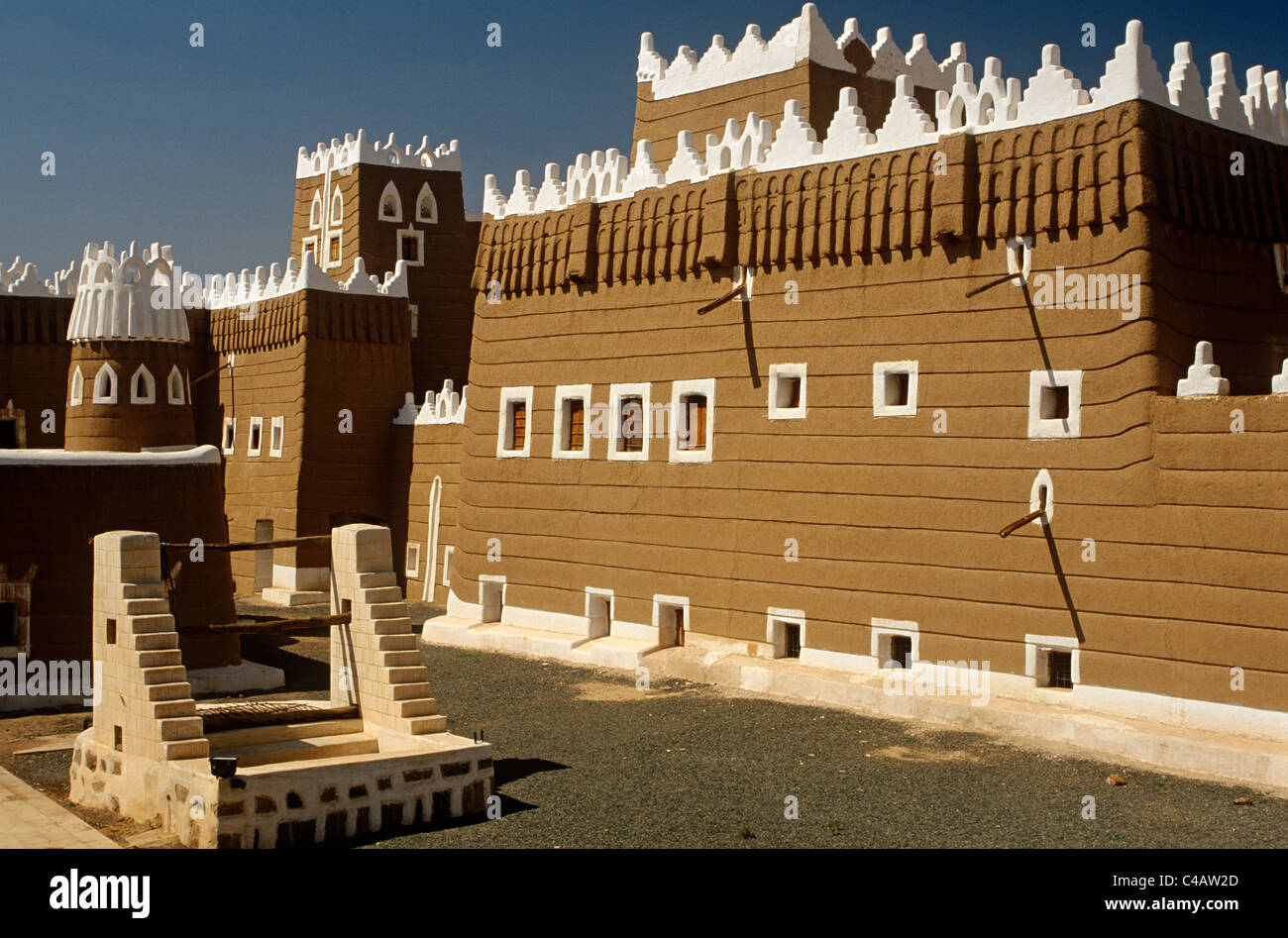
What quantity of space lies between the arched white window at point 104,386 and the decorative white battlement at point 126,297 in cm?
70

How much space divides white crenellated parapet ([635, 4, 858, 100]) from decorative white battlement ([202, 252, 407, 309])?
1057 cm

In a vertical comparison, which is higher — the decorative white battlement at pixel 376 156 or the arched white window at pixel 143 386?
the decorative white battlement at pixel 376 156

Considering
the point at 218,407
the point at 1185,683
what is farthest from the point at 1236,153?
the point at 218,407

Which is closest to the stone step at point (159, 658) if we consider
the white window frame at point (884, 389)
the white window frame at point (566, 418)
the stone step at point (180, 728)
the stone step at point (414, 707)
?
the stone step at point (180, 728)

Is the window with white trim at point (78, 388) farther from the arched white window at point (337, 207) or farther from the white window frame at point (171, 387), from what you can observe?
the arched white window at point (337, 207)

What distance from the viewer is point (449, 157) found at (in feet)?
133

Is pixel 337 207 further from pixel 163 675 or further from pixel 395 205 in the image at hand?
pixel 163 675

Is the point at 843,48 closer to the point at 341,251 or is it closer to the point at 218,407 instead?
the point at 341,251

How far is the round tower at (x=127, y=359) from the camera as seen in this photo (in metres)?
25.2

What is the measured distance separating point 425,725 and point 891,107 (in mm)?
13115

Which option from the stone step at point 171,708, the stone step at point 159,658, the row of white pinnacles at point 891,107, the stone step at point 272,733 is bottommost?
the stone step at point 272,733

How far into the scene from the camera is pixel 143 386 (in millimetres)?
25422

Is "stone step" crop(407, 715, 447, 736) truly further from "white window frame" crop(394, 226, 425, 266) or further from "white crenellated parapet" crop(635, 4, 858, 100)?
"white window frame" crop(394, 226, 425, 266)

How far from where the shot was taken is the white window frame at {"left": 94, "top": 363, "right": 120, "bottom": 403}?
25234 millimetres
